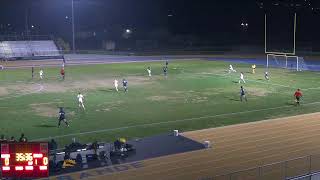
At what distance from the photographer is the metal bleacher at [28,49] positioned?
228 ft

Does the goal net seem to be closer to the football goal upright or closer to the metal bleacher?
the football goal upright

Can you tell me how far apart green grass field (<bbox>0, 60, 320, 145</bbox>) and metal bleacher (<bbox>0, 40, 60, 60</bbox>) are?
17788 mm

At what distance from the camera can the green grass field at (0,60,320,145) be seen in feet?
81.4

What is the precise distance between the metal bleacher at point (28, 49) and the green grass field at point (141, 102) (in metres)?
17.8

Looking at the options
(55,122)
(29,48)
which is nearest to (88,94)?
(55,122)

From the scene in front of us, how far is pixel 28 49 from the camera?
72938 millimetres

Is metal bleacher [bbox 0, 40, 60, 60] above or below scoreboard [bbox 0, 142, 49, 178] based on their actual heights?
above

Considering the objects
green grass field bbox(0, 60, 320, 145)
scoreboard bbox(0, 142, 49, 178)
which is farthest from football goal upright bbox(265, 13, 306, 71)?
scoreboard bbox(0, 142, 49, 178)

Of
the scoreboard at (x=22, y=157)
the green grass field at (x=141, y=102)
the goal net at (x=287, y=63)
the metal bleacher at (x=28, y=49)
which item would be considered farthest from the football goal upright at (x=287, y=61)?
the scoreboard at (x=22, y=157)

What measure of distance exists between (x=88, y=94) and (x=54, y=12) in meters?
66.7

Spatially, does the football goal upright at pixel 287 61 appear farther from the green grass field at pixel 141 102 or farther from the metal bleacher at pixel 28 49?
the metal bleacher at pixel 28 49

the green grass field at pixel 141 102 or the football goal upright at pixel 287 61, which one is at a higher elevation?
the football goal upright at pixel 287 61

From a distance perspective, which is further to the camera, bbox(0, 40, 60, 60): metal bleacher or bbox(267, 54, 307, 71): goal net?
bbox(0, 40, 60, 60): metal bleacher

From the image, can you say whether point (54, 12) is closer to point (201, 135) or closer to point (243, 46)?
point (243, 46)
